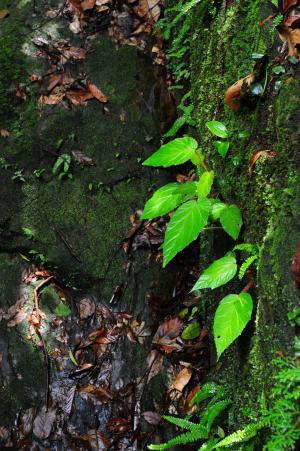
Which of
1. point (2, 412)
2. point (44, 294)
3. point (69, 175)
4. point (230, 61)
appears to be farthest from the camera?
point (69, 175)

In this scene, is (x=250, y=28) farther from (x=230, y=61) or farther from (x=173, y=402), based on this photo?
(x=173, y=402)

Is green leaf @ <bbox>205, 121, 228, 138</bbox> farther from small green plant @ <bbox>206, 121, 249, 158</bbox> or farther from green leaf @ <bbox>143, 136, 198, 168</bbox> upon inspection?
green leaf @ <bbox>143, 136, 198, 168</bbox>

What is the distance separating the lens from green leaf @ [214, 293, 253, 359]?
7.46 ft

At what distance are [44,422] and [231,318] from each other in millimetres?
2282

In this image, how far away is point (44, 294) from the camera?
414 centimetres

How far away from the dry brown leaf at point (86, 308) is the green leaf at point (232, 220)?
1.84m

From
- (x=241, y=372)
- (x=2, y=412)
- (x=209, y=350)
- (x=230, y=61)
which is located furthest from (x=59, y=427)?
(x=230, y=61)

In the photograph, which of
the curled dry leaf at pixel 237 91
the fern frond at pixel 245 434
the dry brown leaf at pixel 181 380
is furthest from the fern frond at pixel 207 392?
the curled dry leaf at pixel 237 91

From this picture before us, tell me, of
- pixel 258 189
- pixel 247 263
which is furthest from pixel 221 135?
pixel 247 263

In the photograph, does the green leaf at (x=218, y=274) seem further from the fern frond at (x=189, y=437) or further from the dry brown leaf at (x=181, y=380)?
the dry brown leaf at (x=181, y=380)

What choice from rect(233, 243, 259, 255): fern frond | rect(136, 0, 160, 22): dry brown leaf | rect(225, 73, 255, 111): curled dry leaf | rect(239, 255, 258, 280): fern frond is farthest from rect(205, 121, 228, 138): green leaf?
rect(136, 0, 160, 22): dry brown leaf

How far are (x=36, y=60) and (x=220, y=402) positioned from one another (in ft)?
14.5

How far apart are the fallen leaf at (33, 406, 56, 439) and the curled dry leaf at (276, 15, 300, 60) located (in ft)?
11.4

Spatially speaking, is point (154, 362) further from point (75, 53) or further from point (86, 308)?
point (75, 53)
